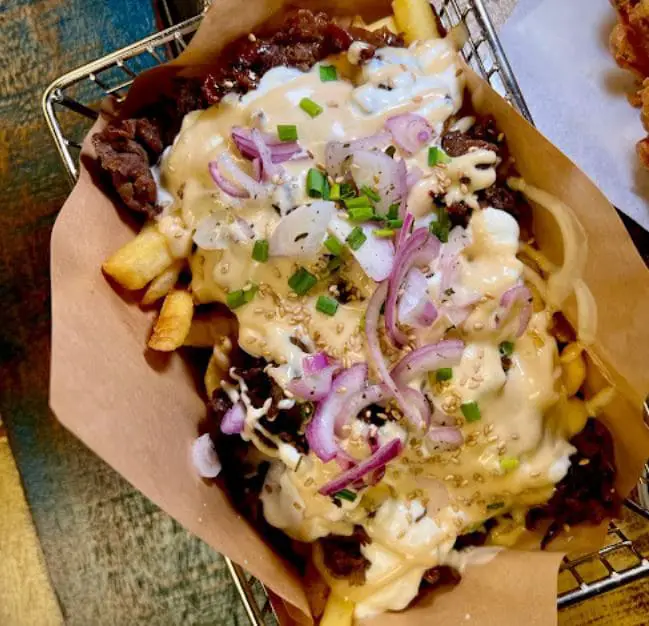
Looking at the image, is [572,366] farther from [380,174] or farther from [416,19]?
[416,19]

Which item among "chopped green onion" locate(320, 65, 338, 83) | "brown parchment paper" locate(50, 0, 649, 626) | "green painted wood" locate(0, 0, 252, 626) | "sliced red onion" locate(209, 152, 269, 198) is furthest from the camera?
"green painted wood" locate(0, 0, 252, 626)

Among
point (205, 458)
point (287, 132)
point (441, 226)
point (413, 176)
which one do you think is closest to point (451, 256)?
point (441, 226)

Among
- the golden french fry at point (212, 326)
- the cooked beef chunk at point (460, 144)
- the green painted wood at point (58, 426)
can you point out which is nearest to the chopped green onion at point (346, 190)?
the cooked beef chunk at point (460, 144)

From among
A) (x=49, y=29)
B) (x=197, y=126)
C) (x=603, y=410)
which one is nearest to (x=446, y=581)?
(x=603, y=410)

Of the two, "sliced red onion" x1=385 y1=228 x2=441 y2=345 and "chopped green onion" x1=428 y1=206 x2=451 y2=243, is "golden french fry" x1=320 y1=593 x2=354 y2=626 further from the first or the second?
"chopped green onion" x1=428 y1=206 x2=451 y2=243

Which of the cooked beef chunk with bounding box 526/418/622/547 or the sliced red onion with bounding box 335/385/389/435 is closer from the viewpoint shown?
the sliced red onion with bounding box 335/385/389/435

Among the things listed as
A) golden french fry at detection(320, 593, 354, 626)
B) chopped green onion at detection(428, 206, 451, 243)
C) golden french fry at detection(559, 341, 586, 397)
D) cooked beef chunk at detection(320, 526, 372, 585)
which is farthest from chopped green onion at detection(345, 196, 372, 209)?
golden french fry at detection(320, 593, 354, 626)

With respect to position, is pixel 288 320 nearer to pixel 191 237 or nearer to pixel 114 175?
pixel 191 237
